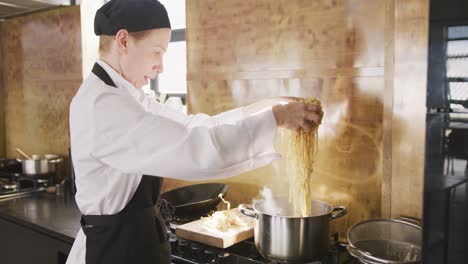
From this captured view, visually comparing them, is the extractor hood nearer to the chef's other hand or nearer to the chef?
the chef

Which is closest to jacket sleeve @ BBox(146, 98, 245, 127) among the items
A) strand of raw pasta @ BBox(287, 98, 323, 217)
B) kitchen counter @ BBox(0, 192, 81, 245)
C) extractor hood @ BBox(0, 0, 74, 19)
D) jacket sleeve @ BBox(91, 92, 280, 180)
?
strand of raw pasta @ BBox(287, 98, 323, 217)

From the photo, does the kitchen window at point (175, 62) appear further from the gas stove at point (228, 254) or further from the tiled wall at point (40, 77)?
the gas stove at point (228, 254)

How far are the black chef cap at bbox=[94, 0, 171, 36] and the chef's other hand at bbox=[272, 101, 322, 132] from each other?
53cm

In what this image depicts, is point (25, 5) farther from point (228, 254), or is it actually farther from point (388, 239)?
point (388, 239)

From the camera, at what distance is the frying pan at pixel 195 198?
6.64 ft

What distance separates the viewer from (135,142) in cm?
124

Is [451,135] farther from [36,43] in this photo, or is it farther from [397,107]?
[36,43]

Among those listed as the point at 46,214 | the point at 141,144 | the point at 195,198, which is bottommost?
the point at 46,214

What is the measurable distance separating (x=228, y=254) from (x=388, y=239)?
→ 61 cm

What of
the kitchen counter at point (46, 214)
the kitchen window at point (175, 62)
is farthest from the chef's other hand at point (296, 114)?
the kitchen window at point (175, 62)

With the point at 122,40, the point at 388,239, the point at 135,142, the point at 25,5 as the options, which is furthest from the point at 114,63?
the point at 25,5

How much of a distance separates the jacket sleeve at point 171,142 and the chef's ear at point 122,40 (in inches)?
9.5

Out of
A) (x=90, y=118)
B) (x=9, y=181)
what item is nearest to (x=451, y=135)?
(x=90, y=118)

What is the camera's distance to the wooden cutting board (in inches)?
69.7
